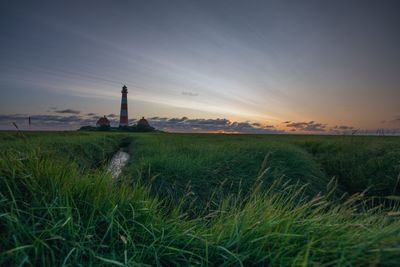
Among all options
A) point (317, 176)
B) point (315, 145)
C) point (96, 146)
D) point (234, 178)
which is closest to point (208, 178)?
point (234, 178)

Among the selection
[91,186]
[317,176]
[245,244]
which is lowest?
[317,176]

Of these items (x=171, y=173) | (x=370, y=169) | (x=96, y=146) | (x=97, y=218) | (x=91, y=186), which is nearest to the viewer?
(x=97, y=218)

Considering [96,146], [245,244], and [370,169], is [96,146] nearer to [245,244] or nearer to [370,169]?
[370,169]

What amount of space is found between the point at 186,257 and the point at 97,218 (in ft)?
2.92

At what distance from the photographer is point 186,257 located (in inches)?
94.6

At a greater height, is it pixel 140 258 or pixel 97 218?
pixel 97 218

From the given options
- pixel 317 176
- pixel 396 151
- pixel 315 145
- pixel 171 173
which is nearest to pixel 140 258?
pixel 171 173

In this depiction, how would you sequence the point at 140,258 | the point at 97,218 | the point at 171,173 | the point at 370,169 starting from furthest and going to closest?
the point at 370,169
the point at 171,173
the point at 97,218
the point at 140,258

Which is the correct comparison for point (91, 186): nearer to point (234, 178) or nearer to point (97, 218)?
point (97, 218)

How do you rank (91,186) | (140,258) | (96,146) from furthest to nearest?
(96,146)
(91,186)
(140,258)

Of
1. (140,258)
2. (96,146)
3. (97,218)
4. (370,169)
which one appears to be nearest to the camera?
(140,258)

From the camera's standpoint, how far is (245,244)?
233cm

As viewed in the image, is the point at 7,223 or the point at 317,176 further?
the point at 317,176

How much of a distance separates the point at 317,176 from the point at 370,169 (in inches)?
84.6
